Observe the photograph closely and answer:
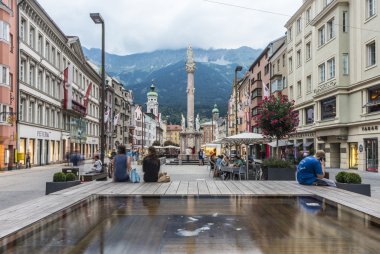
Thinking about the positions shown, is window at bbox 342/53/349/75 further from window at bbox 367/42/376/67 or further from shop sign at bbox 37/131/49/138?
shop sign at bbox 37/131/49/138

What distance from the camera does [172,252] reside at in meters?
5.36

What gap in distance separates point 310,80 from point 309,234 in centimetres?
3898

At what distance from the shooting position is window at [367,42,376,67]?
3086 cm

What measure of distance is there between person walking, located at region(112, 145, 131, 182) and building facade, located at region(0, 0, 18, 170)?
21389 millimetres

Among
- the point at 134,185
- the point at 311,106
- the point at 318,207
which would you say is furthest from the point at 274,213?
the point at 311,106

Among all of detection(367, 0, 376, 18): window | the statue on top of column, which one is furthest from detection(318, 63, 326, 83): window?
the statue on top of column

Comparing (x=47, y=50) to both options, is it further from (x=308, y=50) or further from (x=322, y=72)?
(x=322, y=72)

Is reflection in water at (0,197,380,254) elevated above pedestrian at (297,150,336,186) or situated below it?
below

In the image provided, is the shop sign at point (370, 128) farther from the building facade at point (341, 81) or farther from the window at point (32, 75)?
the window at point (32, 75)

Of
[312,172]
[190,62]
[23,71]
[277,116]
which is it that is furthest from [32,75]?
[312,172]

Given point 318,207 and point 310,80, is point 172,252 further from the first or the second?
point 310,80

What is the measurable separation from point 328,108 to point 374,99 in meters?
6.80

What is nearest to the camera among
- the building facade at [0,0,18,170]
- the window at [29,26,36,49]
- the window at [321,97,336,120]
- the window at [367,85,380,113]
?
the window at [367,85,380,113]

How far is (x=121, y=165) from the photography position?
44.4 ft
